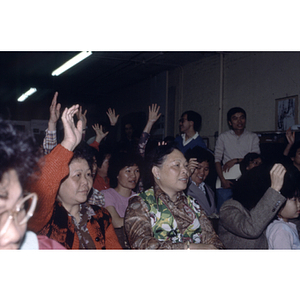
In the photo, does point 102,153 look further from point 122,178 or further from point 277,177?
point 277,177

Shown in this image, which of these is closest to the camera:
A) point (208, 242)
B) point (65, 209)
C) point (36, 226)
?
point (36, 226)

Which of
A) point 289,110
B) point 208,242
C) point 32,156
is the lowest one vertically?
point 208,242

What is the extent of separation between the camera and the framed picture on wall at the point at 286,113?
4.08 meters

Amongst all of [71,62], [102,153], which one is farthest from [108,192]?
[71,62]

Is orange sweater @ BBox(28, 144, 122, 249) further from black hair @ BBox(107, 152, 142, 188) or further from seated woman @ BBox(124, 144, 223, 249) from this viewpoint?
black hair @ BBox(107, 152, 142, 188)

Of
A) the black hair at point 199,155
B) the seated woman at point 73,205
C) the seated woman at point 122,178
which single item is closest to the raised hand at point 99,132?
the seated woman at point 122,178

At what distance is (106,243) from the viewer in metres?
1.58

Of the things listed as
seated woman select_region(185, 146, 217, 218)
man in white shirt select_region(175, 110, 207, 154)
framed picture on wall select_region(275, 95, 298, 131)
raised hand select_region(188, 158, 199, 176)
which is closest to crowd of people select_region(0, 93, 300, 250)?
raised hand select_region(188, 158, 199, 176)

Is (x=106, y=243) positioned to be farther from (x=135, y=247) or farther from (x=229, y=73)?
(x=229, y=73)

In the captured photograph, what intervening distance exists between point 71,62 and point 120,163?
3781 millimetres

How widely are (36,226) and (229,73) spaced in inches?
186
